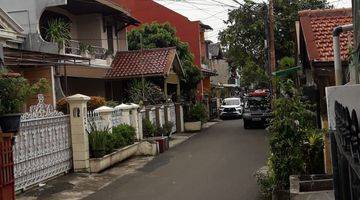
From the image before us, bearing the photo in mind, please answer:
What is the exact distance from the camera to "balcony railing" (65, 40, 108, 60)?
874 inches

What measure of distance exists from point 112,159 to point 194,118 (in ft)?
52.4

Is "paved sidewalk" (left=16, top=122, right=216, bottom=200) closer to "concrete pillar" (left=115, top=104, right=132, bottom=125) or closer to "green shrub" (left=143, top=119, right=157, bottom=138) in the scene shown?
"concrete pillar" (left=115, top=104, right=132, bottom=125)

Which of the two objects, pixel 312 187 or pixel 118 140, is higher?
pixel 118 140

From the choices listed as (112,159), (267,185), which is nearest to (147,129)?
(112,159)

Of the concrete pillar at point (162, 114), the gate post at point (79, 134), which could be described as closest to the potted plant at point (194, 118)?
the concrete pillar at point (162, 114)

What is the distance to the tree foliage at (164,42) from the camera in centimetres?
3344

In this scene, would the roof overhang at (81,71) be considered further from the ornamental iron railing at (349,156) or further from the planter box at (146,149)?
the ornamental iron railing at (349,156)

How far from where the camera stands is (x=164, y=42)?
3356 centimetres

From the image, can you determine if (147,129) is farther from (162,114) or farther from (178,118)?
(178,118)

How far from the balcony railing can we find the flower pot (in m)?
13.1

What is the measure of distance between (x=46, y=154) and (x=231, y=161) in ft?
19.1

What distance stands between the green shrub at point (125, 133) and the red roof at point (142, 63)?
26.2ft

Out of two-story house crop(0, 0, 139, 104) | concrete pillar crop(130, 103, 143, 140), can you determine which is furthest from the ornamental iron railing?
concrete pillar crop(130, 103, 143, 140)

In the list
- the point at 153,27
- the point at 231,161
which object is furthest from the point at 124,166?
the point at 153,27
